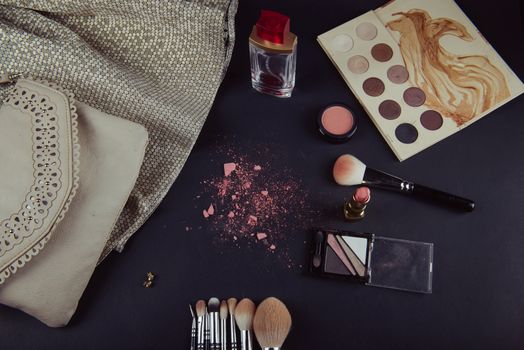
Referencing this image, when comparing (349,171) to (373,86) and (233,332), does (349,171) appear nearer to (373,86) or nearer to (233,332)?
(373,86)

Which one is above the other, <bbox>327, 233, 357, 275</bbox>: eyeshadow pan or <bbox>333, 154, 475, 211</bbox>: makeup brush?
<bbox>333, 154, 475, 211</bbox>: makeup brush

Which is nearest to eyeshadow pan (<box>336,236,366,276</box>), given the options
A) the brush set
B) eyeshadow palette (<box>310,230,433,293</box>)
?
eyeshadow palette (<box>310,230,433,293</box>)

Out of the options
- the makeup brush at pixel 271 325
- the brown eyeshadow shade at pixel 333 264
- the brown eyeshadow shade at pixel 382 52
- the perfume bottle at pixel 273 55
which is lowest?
the makeup brush at pixel 271 325

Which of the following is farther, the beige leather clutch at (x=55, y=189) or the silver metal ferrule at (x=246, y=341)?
the silver metal ferrule at (x=246, y=341)

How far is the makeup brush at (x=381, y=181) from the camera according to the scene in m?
0.75

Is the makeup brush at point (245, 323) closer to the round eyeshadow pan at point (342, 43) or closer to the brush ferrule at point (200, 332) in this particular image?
the brush ferrule at point (200, 332)

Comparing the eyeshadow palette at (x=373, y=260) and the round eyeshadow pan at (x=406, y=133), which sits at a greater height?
the round eyeshadow pan at (x=406, y=133)

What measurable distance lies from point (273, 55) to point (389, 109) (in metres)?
0.19

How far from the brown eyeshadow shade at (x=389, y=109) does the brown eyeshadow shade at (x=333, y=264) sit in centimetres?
22

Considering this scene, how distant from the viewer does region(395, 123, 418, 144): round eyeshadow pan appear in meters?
0.78

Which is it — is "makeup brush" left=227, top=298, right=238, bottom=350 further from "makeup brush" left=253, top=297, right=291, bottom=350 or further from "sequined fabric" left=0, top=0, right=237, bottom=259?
"sequined fabric" left=0, top=0, right=237, bottom=259

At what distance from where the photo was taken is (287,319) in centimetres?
71

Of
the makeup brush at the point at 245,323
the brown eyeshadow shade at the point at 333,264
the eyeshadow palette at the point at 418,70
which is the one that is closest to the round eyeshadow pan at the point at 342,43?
the eyeshadow palette at the point at 418,70

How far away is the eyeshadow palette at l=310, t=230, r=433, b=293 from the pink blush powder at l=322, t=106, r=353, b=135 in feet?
0.49
